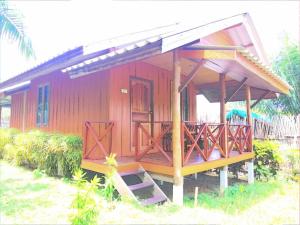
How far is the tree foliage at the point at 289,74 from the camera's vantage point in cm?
1475

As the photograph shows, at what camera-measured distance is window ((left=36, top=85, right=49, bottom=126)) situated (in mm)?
9227

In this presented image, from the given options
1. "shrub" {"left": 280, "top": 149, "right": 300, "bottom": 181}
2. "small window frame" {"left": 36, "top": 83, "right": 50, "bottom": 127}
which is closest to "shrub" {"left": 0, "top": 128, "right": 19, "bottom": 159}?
"small window frame" {"left": 36, "top": 83, "right": 50, "bottom": 127}

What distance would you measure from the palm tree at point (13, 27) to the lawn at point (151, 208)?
4.42m

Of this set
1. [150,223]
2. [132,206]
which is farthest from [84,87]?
[150,223]

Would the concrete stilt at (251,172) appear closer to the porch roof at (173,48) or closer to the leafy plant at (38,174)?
the porch roof at (173,48)

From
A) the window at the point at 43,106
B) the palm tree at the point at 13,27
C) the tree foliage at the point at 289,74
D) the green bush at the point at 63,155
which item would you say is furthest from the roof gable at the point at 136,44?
the tree foliage at the point at 289,74

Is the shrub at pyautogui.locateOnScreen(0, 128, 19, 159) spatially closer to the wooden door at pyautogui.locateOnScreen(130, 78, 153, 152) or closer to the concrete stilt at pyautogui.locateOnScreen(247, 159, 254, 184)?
the wooden door at pyautogui.locateOnScreen(130, 78, 153, 152)

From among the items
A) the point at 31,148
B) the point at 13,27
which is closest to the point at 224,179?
the point at 31,148

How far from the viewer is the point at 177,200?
15.9ft

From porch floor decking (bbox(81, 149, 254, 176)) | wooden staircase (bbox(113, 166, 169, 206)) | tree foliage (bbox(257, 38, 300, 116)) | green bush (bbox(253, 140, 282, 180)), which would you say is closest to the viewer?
wooden staircase (bbox(113, 166, 169, 206))

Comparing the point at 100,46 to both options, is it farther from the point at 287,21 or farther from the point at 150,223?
the point at 287,21

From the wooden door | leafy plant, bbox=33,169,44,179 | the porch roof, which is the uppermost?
the porch roof

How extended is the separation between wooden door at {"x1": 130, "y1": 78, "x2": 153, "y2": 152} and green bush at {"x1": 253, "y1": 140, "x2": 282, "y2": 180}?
3.76 m

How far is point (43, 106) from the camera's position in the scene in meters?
9.45
